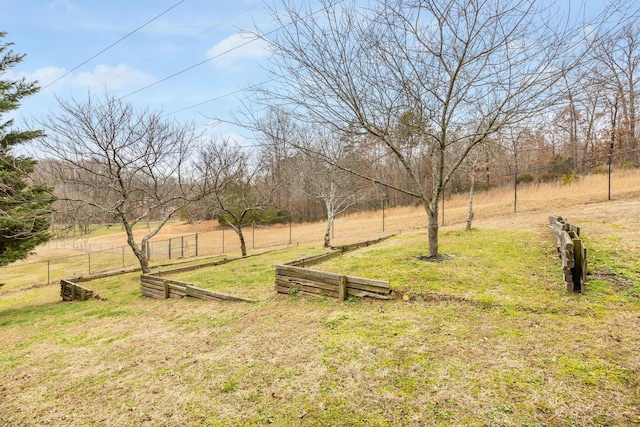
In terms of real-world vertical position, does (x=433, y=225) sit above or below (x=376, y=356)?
above

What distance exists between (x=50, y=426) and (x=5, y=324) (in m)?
7.77

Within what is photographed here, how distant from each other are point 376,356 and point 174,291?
20.3 feet

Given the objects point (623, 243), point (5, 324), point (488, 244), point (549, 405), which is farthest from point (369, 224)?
point (549, 405)

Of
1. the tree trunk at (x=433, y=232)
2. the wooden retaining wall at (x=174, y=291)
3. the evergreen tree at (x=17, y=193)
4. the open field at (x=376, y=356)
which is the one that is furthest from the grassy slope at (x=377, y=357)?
the evergreen tree at (x=17, y=193)

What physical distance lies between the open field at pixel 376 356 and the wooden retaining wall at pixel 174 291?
40 centimetres

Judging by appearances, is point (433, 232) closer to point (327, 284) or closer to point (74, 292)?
point (327, 284)

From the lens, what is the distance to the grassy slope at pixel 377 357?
8.93 ft

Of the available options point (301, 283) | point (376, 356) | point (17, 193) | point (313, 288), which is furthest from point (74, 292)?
point (376, 356)

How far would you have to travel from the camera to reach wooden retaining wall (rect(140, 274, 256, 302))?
7.01 m

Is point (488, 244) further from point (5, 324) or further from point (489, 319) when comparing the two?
point (5, 324)

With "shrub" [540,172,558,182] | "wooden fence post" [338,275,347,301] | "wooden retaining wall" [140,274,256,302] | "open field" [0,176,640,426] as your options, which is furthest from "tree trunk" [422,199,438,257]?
"shrub" [540,172,558,182]

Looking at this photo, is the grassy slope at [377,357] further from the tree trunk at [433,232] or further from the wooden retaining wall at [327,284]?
the tree trunk at [433,232]

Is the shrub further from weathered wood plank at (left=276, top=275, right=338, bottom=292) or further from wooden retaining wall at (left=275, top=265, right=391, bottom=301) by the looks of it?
weathered wood plank at (left=276, top=275, right=338, bottom=292)

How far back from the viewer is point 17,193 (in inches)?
386
